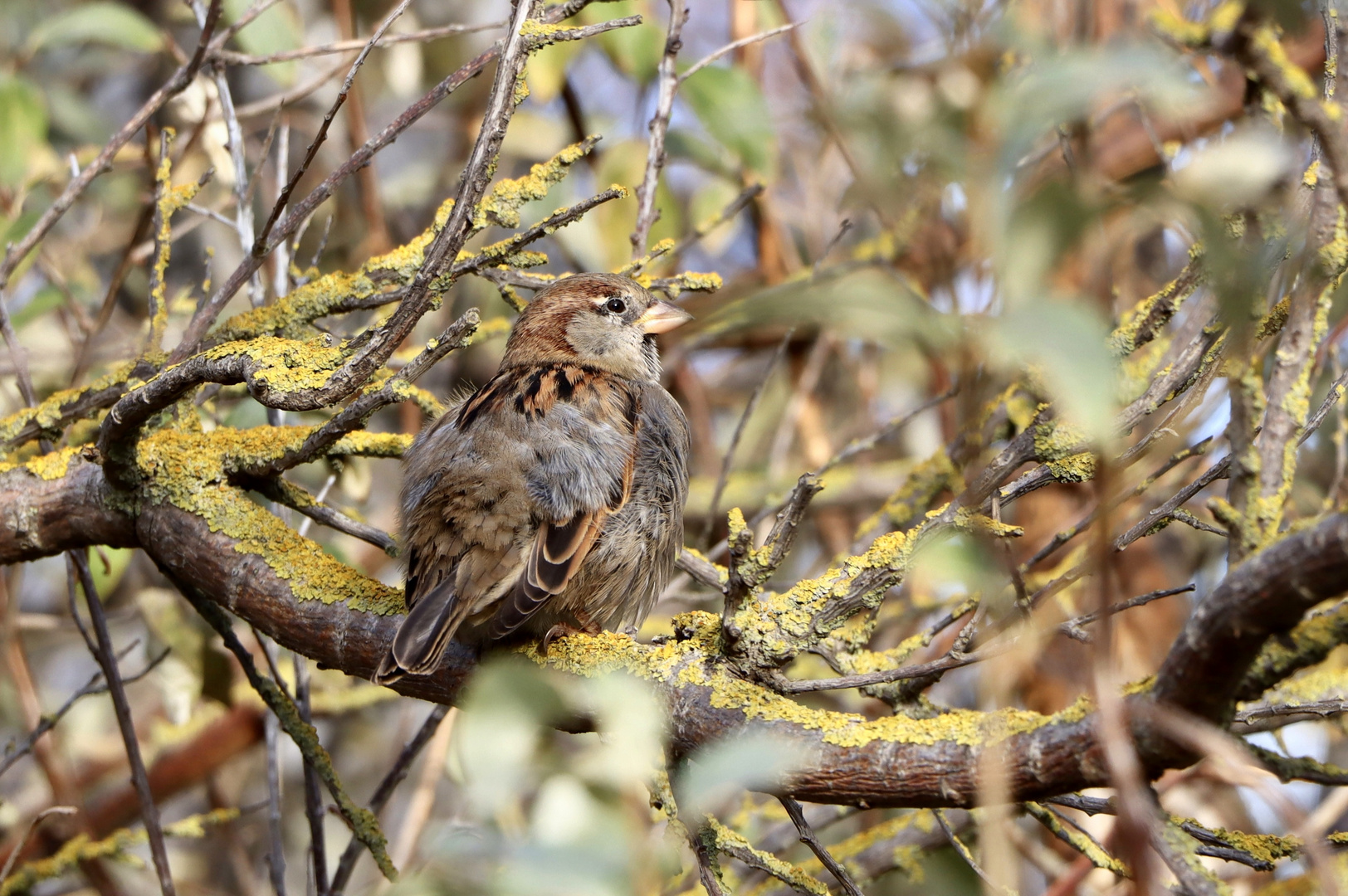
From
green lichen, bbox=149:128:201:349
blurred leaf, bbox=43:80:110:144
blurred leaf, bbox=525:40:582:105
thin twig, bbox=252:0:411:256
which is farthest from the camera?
blurred leaf, bbox=43:80:110:144

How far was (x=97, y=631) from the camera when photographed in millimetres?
2863

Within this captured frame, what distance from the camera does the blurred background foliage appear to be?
1136 mm

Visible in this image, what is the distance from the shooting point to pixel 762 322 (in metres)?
1.06

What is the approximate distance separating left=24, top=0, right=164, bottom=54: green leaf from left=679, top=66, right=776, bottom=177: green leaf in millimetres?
1809

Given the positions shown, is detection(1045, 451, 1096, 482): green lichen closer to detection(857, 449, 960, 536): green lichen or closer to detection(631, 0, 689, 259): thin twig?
detection(857, 449, 960, 536): green lichen

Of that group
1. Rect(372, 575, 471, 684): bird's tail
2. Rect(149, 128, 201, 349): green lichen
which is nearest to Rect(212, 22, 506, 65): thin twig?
Rect(149, 128, 201, 349): green lichen

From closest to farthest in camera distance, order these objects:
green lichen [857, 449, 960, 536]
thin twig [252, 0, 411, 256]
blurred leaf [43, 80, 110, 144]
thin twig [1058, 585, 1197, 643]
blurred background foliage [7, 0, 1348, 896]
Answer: blurred background foliage [7, 0, 1348, 896]
thin twig [1058, 585, 1197, 643]
thin twig [252, 0, 411, 256]
green lichen [857, 449, 960, 536]
blurred leaf [43, 80, 110, 144]

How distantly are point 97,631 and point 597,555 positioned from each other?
1260mm

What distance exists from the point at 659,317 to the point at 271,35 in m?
1.46

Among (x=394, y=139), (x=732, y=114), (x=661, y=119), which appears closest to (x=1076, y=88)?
(x=394, y=139)

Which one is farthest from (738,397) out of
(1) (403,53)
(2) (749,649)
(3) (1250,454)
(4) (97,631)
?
(3) (1250,454)

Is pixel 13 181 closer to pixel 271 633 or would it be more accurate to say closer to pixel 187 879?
pixel 271 633

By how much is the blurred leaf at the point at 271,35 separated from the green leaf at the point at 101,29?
0.95 feet

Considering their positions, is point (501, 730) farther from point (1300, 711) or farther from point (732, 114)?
point (732, 114)
